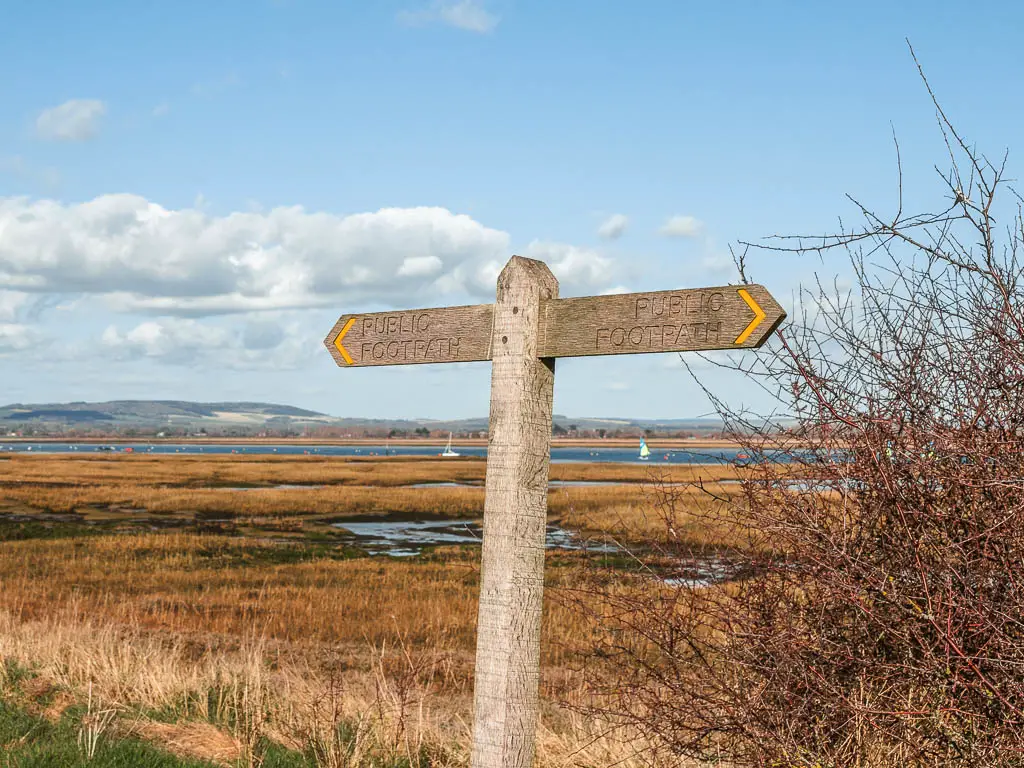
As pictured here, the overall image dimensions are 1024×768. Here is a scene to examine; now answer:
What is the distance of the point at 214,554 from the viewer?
24859mm

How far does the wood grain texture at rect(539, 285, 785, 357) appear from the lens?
357cm

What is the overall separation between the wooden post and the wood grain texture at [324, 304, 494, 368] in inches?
10.1

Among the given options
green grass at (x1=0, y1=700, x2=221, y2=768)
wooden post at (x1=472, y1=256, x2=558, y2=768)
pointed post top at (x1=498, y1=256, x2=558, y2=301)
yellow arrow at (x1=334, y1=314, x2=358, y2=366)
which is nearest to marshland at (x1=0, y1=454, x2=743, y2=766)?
green grass at (x1=0, y1=700, x2=221, y2=768)

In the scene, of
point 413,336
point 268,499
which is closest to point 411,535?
point 268,499

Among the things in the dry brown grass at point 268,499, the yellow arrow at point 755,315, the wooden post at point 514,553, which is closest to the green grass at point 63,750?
the wooden post at point 514,553

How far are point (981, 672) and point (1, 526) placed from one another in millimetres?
31594

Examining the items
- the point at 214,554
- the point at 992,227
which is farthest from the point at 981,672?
the point at 214,554

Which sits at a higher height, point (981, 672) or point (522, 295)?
point (522, 295)

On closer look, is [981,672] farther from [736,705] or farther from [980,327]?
[980,327]

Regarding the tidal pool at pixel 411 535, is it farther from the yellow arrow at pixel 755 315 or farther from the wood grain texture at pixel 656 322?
the yellow arrow at pixel 755 315

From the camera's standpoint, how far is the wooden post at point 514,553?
405cm

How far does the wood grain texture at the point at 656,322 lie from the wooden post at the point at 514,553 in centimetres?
14

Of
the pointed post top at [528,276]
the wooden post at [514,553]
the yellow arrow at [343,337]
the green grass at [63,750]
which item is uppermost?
the pointed post top at [528,276]

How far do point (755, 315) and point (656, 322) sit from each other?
447 mm
